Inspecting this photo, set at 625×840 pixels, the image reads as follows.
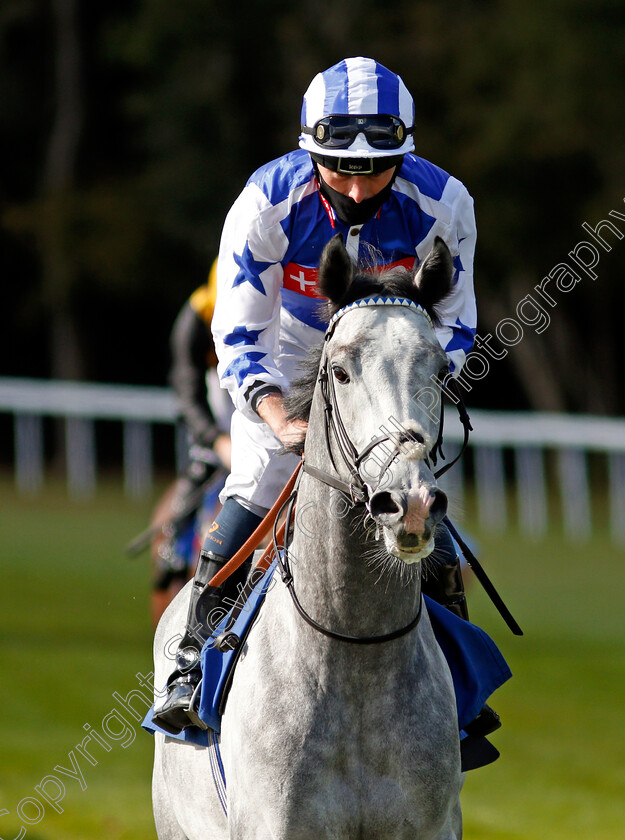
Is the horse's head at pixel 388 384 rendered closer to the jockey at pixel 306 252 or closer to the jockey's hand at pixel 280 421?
the jockey's hand at pixel 280 421

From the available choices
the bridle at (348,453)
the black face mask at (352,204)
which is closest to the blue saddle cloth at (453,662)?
the bridle at (348,453)

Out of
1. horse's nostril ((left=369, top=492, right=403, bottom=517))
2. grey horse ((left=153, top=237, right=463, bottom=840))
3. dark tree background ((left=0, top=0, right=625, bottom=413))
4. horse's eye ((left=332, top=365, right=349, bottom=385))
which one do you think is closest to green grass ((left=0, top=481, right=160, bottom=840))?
grey horse ((left=153, top=237, right=463, bottom=840))

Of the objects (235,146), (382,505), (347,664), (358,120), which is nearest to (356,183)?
(358,120)

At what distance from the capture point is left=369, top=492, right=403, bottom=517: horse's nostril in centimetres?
321

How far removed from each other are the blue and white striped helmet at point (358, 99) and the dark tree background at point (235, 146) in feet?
55.9

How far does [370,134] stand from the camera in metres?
4.16

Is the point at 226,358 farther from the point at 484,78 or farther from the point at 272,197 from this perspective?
the point at 484,78

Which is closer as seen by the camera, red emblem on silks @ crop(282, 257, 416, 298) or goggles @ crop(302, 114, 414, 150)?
goggles @ crop(302, 114, 414, 150)

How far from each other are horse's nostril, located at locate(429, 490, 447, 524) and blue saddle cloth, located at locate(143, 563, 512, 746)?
1.02 m

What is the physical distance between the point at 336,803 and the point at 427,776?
27cm

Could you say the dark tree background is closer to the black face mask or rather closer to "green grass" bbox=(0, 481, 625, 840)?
"green grass" bbox=(0, 481, 625, 840)

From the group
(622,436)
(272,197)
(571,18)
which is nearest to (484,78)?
(571,18)

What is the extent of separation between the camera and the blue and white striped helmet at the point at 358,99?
418 centimetres

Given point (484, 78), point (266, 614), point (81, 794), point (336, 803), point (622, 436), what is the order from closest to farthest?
point (336, 803) < point (266, 614) < point (81, 794) < point (622, 436) < point (484, 78)
